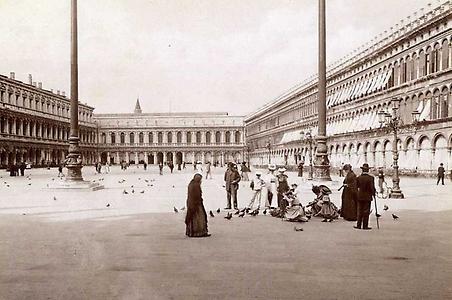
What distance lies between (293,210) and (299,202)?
16.4 inches

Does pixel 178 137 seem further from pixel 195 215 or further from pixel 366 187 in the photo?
pixel 195 215

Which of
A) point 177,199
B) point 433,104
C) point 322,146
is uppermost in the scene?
point 433,104

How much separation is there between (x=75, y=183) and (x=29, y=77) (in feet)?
218

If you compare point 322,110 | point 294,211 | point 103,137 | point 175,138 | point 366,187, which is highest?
point 103,137

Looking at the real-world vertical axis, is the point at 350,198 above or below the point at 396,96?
below

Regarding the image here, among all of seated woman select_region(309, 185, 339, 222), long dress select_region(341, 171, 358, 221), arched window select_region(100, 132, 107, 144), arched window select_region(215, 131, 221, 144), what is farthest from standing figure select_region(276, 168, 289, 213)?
arched window select_region(100, 132, 107, 144)

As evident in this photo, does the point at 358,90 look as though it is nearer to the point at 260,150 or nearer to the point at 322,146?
the point at 322,146

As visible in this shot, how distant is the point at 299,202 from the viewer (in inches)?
525

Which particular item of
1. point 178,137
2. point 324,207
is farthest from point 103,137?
point 324,207

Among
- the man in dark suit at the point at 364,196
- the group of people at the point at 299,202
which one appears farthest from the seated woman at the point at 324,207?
the man in dark suit at the point at 364,196

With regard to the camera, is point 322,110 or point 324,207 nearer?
point 324,207

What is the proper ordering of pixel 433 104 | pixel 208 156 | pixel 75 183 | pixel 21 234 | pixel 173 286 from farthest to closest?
pixel 208 156, pixel 433 104, pixel 75 183, pixel 21 234, pixel 173 286

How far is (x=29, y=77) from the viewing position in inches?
3209

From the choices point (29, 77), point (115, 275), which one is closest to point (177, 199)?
point (115, 275)
